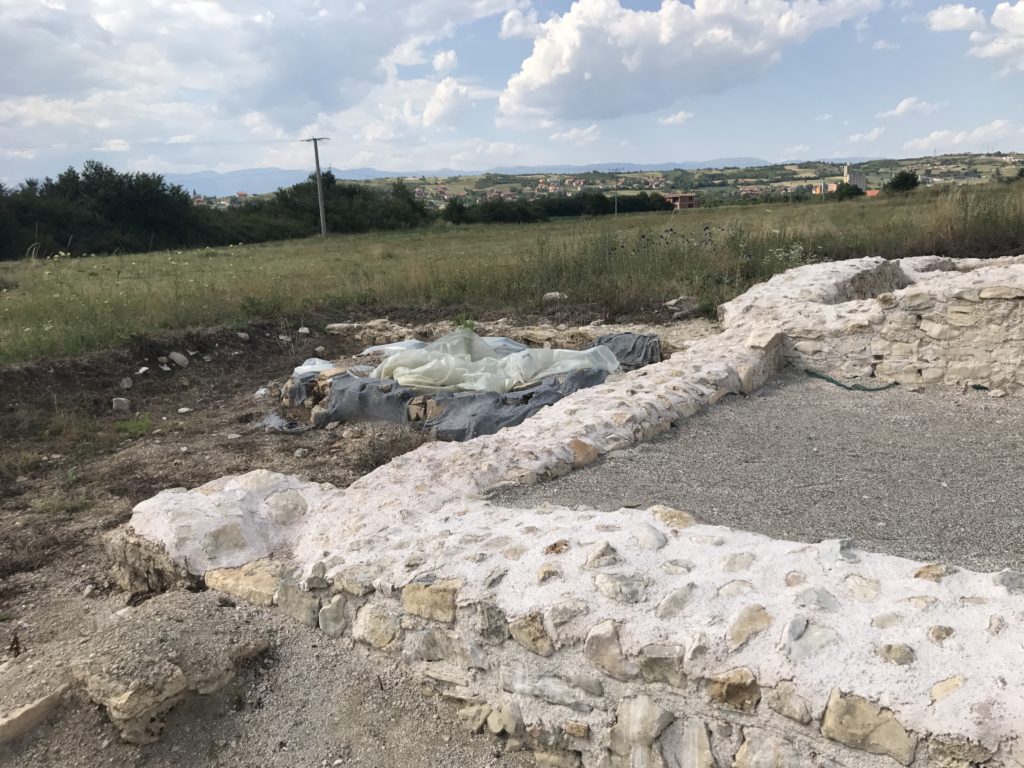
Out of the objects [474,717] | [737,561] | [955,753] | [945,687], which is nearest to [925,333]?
[737,561]

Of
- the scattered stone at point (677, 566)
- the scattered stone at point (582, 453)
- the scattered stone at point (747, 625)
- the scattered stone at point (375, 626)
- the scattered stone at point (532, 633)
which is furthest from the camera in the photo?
the scattered stone at point (582, 453)

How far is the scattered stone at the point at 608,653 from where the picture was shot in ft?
7.43

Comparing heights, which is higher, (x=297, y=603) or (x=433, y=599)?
(x=433, y=599)

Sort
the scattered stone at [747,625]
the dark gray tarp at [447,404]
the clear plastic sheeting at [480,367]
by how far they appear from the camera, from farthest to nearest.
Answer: the clear plastic sheeting at [480,367] < the dark gray tarp at [447,404] < the scattered stone at [747,625]

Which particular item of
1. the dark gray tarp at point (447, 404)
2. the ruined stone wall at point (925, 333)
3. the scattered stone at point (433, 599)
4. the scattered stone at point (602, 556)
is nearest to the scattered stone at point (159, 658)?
the scattered stone at point (433, 599)

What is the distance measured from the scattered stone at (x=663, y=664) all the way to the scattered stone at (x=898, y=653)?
1.76 feet

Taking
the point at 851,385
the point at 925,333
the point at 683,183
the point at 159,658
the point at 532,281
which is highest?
the point at 683,183

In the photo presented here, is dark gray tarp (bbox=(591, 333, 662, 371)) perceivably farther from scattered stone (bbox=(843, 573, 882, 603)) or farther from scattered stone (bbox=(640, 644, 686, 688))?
scattered stone (bbox=(640, 644, 686, 688))

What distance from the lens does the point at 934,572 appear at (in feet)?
7.62

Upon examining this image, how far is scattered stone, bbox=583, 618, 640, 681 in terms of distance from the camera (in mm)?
2264

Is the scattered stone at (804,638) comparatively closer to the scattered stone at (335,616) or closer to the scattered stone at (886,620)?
the scattered stone at (886,620)

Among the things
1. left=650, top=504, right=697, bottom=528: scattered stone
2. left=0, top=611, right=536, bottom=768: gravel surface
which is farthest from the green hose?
left=0, top=611, right=536, bottom=768: gravel surface

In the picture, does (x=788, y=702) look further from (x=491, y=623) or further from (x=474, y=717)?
(x=474, y=717)

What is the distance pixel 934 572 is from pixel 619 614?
994mm
